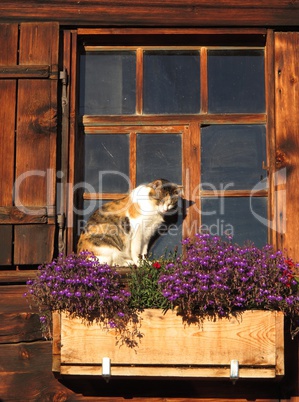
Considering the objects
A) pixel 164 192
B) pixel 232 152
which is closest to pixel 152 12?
pixel 232 152

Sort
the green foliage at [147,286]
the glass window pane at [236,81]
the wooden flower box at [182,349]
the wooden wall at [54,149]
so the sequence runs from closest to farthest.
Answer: the wooden flower box at [182,349], the green foliage at [147,286], the wooden wall at [54,149], the glass window pane at [236,81]

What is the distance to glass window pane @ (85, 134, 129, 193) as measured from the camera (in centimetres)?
534

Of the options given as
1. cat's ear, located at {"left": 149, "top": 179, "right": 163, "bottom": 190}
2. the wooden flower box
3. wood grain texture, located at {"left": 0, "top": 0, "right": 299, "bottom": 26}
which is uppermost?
wood grain texture, located at {"left": 0, "top": 0, "right": 299, "bottom": 26}

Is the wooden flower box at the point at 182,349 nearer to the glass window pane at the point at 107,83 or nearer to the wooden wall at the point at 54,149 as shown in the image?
the wooden wall at the point at 54,149

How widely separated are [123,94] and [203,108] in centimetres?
45

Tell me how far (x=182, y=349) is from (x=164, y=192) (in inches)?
39.8

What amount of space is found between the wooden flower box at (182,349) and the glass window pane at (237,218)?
2.56 feet

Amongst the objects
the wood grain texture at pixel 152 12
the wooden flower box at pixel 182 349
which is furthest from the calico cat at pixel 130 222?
the wood grain texture at pixel 152 12

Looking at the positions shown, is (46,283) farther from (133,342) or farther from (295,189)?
(295,189)

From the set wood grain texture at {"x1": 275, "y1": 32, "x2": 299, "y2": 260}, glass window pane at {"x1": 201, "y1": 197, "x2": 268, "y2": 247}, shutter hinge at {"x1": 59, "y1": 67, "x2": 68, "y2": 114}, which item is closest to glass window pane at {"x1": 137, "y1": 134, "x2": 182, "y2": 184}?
glass window pane at {"x1": 201, "y1": 197, "x2": 268, "y2": 247}

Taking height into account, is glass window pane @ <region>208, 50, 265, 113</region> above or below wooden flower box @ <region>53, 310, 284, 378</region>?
above

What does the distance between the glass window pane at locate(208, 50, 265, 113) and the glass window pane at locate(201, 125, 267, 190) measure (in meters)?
0.11

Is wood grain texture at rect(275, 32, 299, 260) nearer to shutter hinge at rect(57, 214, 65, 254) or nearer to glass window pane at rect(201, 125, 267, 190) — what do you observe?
glass window pane at rect(201, 125, 267, 190)

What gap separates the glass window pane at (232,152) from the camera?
5301 mm
